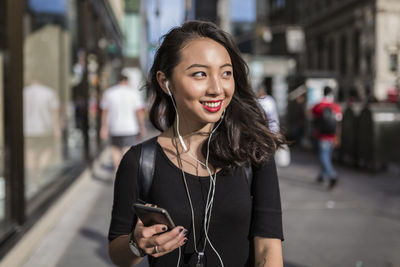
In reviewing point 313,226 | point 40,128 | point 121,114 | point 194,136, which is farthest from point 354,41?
point 194,136

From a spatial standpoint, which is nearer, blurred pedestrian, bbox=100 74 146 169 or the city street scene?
the city street scene

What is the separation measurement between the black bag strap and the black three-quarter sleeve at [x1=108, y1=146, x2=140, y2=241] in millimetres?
22

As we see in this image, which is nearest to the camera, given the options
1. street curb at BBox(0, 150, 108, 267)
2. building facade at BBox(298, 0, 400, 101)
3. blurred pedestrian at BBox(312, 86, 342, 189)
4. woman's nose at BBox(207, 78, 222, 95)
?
woman's nose at BBox(207, 78, 222, 95)

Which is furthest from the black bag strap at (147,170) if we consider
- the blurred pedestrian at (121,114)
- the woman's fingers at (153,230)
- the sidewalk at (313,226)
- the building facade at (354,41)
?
the building facade at (354,41)

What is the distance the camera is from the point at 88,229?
5.97 metres

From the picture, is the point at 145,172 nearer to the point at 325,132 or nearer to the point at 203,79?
the point at 203,79

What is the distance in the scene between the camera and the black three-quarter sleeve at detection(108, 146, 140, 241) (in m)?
1.95

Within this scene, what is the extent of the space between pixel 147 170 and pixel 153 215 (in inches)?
13.1

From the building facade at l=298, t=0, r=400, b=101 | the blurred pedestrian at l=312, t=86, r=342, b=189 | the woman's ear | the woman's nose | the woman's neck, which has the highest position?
the building facade at l=298, t=0, r=400, b=101

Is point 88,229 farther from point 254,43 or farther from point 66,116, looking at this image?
point 254,43

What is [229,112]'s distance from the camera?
2.18 meters

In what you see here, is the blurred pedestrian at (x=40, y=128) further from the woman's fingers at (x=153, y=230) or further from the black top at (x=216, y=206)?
the woman's fingers at (x=153, y=230)

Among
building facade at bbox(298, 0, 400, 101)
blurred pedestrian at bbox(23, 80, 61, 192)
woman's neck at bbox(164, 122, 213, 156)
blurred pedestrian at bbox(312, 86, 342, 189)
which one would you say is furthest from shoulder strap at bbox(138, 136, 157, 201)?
building facade at bbox(298, 0, 400, 101)

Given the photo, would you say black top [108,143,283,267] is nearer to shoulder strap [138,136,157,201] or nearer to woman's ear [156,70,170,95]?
shoulder strap [138,136,157,201]
